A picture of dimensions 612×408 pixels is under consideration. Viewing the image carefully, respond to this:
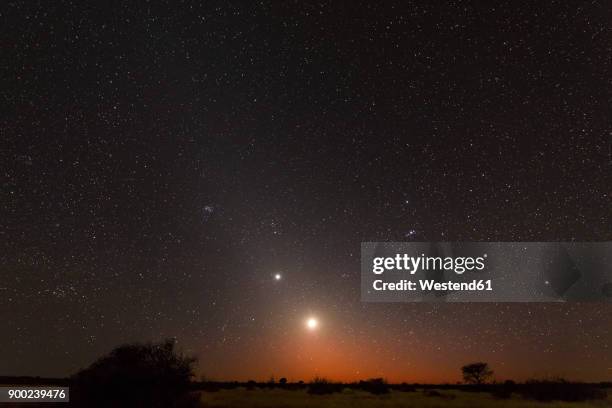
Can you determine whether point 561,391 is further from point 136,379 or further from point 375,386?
point 136,379

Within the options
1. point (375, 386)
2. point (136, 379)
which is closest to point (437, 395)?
point (375, 386)

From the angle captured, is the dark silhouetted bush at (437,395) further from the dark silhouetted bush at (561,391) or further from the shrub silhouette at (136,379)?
the shrub silhouette at (136,379)

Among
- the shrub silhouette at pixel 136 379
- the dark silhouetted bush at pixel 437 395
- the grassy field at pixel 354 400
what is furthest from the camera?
the dark silhouetted bush at pixel 437 395

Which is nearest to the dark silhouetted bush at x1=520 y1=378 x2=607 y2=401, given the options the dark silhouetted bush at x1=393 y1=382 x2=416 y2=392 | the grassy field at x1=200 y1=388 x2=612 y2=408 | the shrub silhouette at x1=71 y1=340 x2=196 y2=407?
the grassy field at x1=200 y1=388 x2=612 y2=408

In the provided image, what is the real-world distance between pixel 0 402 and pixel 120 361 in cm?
368

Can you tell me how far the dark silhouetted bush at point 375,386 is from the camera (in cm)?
3487

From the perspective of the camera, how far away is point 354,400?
3030cm

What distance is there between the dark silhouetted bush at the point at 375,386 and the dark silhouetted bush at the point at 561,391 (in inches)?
248

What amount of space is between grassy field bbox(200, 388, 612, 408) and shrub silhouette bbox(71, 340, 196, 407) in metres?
2.51

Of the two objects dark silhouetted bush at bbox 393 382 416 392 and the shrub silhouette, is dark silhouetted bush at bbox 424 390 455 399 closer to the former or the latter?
dark silhouetted bush at bbox 393 382 416 392

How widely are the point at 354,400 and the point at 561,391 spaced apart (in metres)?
8.93

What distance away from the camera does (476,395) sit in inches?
1329

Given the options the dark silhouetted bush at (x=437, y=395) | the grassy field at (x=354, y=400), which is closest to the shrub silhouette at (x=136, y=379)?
the grassy field at (x=354, y=400)

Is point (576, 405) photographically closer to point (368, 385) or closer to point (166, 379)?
point (368, 385)
